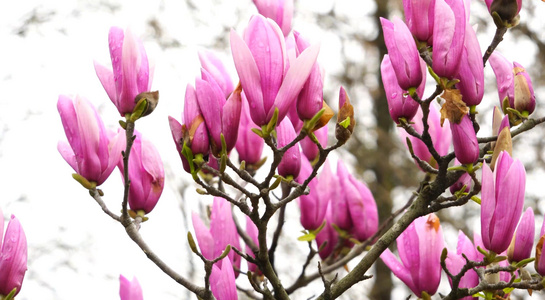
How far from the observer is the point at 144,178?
1141mm

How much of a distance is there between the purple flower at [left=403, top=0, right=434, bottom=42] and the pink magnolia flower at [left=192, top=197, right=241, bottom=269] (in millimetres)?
440

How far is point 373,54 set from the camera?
23.1 feet

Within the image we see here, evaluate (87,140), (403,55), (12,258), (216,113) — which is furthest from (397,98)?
(12,258)

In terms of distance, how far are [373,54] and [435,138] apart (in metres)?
5.79

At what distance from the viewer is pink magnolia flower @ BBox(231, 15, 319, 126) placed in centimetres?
98

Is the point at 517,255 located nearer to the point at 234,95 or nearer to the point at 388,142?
the point at 234,95

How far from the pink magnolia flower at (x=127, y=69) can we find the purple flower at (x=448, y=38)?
1.50 feet

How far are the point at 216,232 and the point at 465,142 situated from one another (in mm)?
443

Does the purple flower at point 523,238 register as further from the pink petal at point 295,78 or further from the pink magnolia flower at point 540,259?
the pink petal at point 295,78

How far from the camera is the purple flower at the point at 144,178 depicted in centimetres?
114

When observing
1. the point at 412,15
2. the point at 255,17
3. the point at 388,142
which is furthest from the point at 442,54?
the point at 388,142

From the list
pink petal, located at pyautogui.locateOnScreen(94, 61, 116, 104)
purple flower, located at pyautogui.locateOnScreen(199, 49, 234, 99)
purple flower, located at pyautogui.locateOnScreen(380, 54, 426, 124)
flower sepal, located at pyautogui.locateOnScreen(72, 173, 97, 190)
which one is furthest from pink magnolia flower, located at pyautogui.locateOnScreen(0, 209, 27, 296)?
purple flower, located at pyautogui.locateOnScreen(380, 54, 426, 124)

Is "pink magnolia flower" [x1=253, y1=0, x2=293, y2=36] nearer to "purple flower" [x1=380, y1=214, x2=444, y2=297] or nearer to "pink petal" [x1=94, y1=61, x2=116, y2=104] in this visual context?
"pink petal" [x1=94, y1=61, x2=116, y2=104]

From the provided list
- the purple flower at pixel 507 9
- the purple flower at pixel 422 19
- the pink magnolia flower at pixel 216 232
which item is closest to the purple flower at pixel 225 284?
the pink magnolia flower at pixel 216 232
